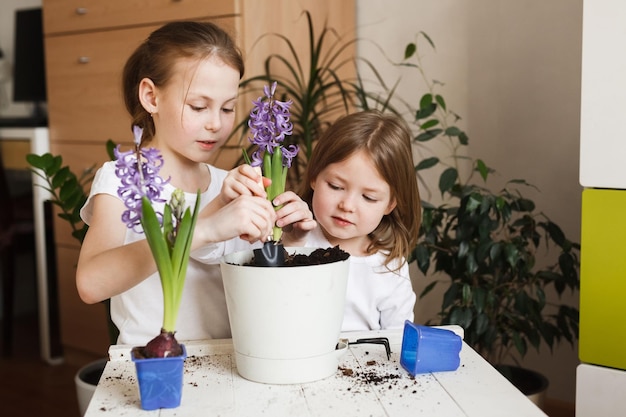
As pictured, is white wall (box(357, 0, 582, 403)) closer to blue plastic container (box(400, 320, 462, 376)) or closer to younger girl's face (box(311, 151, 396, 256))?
younger girl's face (box(311, 151, 396, 256))

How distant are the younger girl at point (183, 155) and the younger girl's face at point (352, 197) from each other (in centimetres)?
17

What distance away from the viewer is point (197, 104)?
1315 millimetres

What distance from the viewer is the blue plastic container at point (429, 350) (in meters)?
1.04

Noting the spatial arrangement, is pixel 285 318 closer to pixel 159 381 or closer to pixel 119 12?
pixel 159 381

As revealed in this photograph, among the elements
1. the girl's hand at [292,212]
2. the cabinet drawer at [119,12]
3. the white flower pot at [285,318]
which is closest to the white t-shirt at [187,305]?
the girl's hand at [292,212]

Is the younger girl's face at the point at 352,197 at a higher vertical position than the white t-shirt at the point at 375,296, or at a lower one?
higher

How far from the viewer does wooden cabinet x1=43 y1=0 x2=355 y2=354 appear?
8.20 feet

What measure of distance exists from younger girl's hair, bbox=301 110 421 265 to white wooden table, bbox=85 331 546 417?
1.25 ft

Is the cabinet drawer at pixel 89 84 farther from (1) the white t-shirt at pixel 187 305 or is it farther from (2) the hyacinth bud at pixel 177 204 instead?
(2) the hyacinth bud at pixel 177 204

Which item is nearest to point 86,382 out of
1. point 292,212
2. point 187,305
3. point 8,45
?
point 187,305

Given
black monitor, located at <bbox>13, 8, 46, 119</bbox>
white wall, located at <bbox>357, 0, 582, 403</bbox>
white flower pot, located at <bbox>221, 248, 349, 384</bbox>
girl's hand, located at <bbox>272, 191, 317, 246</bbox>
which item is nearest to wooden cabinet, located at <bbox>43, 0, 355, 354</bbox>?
white wall, located at <bbox>357, 0, 582, 403</bbox>

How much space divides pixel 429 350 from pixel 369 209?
1.27 feet

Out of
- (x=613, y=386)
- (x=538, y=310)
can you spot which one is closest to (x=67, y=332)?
(x=538, y=310)

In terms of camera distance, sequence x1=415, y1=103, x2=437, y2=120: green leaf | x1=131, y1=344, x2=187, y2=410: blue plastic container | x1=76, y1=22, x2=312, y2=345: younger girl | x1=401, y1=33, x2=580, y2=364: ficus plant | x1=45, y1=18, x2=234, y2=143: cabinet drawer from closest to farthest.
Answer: x1=131, y1=344, x2=187, y2=410: blue plastic container, x1=76, y1=22, x2=312, y2=345: younger girl, x1=401, y1=33, x2=580, y2=364: ficus plant, x1=415, y1=103, x2=437, y2=120: green leaf, x1=45, y1=18, x2=234, y2=143: cabinet drawer
